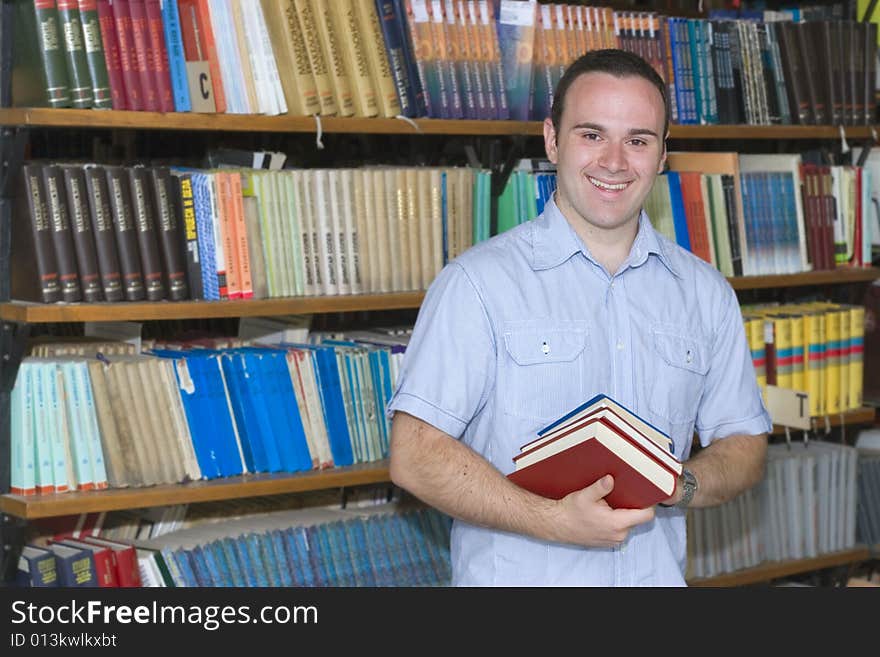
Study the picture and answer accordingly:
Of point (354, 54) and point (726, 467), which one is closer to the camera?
point (726, 467)

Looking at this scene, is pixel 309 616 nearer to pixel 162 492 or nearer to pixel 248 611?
pixel 248 611

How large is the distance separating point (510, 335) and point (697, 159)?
1.86 metres

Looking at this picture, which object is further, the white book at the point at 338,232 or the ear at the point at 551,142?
the white book at the point at 338,232

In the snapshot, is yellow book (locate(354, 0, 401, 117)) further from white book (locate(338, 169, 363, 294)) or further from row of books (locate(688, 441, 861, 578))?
row of books (locate(688, 441, 861, 578))

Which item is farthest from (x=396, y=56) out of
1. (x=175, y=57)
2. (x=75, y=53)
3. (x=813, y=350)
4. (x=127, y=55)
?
(x=813, y=350)

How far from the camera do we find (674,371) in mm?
2314

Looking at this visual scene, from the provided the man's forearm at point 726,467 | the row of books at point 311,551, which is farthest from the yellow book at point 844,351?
the man's forearm at point 726,467

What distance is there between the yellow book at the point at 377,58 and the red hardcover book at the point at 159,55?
474 mm

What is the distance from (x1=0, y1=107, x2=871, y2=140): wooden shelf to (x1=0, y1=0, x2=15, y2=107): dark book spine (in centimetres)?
4

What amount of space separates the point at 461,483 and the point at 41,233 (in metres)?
1.21

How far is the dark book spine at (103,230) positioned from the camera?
2.94 meters

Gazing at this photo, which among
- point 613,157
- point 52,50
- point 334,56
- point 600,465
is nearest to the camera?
point 600,465

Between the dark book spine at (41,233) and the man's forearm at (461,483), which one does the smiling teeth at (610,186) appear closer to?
the man's forearm at (461,483)

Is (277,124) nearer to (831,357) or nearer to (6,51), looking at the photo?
(6,51)
